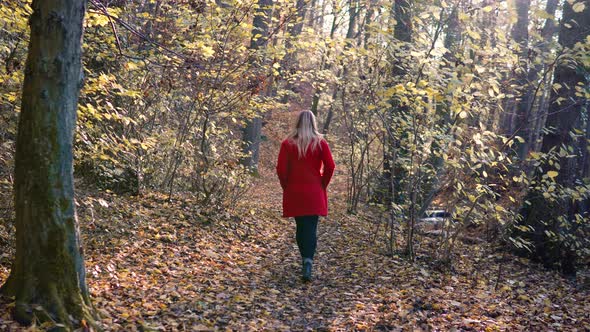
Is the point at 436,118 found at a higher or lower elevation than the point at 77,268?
higher

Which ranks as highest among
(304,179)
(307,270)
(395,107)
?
(395,107)

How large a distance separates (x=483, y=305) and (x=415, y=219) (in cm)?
205

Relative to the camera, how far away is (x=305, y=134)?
258 inches

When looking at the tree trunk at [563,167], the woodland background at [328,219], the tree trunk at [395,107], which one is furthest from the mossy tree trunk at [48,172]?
the tree trunk at [563,167]

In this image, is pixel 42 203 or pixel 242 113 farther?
pixel 242 113

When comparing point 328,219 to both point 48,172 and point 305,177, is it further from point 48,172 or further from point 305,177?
point 48,172

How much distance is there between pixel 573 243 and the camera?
7.92m

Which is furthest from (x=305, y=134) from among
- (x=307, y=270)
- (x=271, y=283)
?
(x=271, y=283)

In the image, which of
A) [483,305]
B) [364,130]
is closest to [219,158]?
[364,130]

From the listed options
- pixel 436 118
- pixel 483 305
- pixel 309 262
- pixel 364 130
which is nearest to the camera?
pixel 483 305

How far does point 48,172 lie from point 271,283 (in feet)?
11.4

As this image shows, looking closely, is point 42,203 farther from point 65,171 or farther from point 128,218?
point 128,218

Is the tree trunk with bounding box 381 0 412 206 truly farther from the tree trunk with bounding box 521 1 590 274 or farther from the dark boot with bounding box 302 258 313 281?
the tree trunk with bounding box 521 1 590 274

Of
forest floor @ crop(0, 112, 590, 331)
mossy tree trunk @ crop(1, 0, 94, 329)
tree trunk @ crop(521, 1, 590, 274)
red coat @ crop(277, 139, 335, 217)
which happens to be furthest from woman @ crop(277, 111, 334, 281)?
tree trunk @ crop(521, 1, 590, 274)
